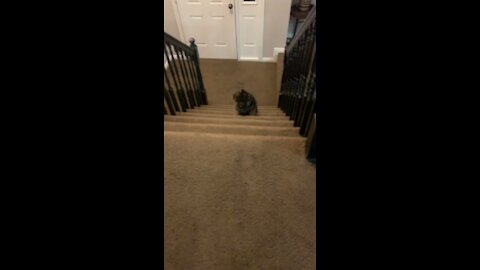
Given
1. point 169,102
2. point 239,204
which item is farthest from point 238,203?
point 169,102

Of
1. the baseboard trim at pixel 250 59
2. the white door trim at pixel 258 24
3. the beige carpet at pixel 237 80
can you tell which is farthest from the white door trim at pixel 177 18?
the baseboard trim at pixel 250 59

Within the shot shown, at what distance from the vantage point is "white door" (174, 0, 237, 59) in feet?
11.6

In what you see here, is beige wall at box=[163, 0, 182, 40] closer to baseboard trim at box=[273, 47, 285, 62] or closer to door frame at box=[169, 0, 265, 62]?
door frame at box=[169, 0, 265, 62]

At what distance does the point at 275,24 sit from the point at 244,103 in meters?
1.77

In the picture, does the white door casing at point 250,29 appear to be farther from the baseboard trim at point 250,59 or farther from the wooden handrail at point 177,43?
the wooden handrail at point 177,43

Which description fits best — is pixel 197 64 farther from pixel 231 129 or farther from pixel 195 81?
pixel 231 129

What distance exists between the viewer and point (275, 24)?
3633mm

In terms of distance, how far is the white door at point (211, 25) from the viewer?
3.52 m

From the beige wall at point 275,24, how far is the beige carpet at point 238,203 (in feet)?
9.22

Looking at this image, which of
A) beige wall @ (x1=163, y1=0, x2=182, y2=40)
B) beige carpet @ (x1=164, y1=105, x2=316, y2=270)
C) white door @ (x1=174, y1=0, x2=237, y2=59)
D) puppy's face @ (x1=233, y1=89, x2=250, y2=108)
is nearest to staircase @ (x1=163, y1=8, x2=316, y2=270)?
beige carpet @ (x1=164, y1=105, x2=316, y2=270)
